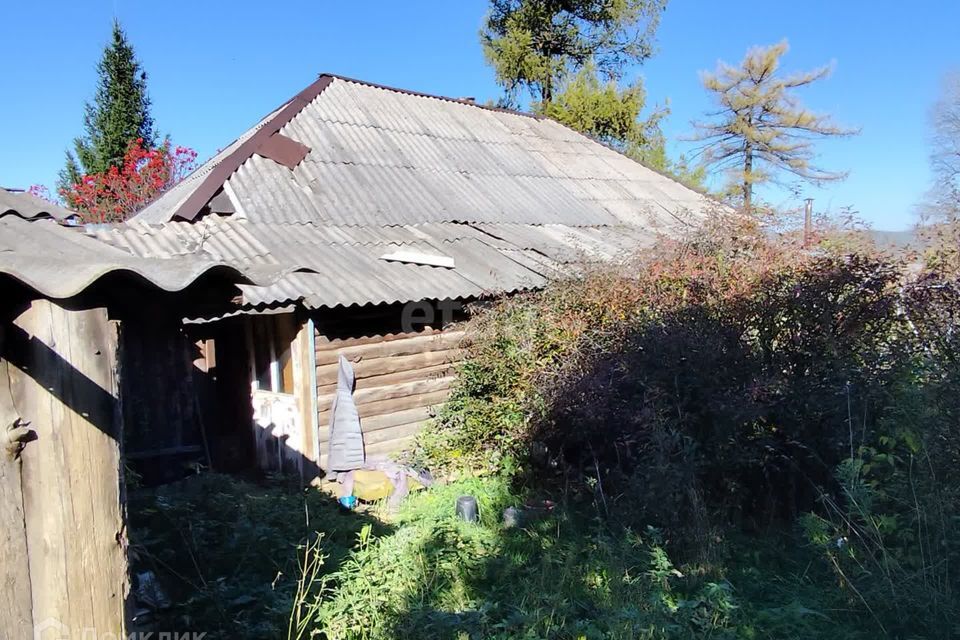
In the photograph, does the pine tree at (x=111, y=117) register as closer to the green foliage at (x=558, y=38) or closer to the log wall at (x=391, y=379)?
the green foliage at (x=558, y=38)

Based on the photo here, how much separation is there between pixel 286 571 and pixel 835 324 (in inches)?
185

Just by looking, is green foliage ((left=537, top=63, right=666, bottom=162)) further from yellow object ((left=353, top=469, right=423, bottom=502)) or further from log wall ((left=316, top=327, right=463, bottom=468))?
yellow object ((left=353, top=469, right=423, bottom=502))

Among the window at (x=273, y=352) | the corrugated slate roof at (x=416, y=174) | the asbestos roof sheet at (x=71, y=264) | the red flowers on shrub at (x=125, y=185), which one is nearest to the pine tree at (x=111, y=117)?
the red flowers on shrub at (x=125, y=185)

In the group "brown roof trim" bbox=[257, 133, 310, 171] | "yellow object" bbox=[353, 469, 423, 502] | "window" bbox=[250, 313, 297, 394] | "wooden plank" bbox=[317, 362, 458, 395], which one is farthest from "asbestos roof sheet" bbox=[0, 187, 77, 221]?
"brown roof trim" bbox=[257, 133, 310, 171]

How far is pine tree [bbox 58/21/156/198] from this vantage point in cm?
2042

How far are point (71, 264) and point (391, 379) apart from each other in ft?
18.6

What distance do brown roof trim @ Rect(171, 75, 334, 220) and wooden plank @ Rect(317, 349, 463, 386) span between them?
2.93m

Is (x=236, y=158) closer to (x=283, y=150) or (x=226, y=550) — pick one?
(x=283, y=150)

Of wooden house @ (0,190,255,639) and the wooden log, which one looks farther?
the wooden log

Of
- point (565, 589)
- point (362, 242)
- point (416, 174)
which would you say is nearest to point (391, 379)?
point (362, 242)

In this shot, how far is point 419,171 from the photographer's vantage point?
11.1m

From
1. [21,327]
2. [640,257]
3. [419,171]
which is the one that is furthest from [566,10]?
[21,327]

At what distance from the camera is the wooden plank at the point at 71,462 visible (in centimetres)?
207

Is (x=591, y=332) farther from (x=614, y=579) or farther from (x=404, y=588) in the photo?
(x=404, y=588)
